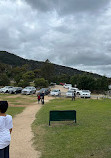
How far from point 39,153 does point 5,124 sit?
2.41m

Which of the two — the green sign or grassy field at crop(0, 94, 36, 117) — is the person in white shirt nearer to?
the green sign

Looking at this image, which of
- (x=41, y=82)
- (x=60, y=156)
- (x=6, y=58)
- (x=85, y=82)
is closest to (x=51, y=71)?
(x=41, y=82)

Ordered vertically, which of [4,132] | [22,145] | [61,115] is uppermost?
[4,132]

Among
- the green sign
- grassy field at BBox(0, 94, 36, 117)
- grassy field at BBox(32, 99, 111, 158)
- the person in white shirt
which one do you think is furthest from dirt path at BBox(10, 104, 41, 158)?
grassy field at BBox(0, 94, 36, 117)

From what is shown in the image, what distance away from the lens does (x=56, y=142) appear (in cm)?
616

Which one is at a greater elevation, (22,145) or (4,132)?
(4,132)

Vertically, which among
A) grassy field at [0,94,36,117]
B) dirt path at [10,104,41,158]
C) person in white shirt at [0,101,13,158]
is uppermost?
person in white shirt at [0,101,13,158]

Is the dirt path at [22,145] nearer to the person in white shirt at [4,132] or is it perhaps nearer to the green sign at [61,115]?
the green sign at [61,115]

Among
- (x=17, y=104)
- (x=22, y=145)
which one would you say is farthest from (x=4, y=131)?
(x=17, y=104)

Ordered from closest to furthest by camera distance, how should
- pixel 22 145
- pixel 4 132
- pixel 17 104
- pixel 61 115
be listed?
pixel 4 132, pixel 22 145, pixel 61 115, pixel 17 104

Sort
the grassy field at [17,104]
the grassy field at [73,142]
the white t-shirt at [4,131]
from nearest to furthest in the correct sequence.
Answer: the white t-shirt at [4,131] < the grassy field at [73,142] < the grassy field at [17,104]

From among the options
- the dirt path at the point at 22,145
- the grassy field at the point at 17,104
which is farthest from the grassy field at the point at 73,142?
the grassy field at the point at 17,104

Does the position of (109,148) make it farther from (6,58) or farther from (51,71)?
(6,58)

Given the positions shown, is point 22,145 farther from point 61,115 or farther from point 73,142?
point 61,115
